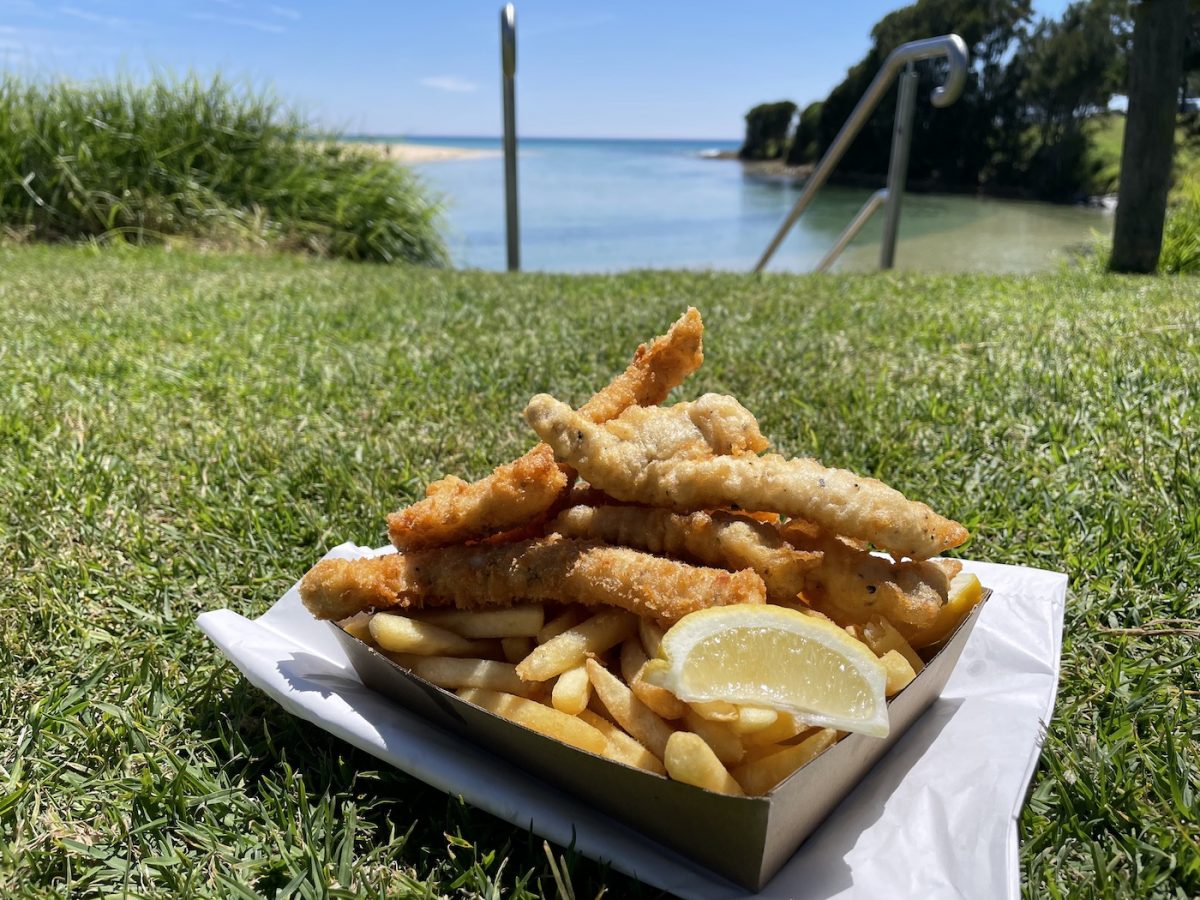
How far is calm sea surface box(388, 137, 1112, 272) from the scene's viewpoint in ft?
53.6

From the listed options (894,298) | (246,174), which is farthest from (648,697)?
(246,174)

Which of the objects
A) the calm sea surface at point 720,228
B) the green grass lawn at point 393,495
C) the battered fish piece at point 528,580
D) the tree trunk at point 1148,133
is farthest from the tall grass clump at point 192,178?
the battered fish piece at point 528,580

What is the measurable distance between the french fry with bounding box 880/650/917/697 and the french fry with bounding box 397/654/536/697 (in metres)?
0.64

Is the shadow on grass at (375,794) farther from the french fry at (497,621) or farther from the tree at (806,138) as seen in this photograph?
the tree at (806,138)

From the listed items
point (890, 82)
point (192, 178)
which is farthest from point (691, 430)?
point (192, 178)

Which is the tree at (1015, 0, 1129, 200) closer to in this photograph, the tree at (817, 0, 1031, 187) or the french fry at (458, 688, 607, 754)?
the tree at (817, 0, 1031, 187)

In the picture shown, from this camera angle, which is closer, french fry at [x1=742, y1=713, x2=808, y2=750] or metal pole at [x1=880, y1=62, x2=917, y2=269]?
french fry at [x1=742, y1=713, x2=808, y2=750]

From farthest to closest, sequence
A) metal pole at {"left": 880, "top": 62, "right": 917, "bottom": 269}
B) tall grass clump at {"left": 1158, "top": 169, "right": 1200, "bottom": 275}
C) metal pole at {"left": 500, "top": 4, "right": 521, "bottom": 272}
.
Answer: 1. metal pole at {"left": 880, "top": 62, "right": 917, "bottom": 269}
2. metal pole at {"left": 500, "top": 4, "right": 521, "bottom": 272}
3. tall grass clump at {"left": 1158, "top": 169, "right": 1200, "bottom": 275}

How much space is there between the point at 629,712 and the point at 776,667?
0.28 m

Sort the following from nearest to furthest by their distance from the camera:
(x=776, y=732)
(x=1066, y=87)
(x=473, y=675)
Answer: (x=776, y=732) → (x=473, y=675) → (x=1066, y=87)

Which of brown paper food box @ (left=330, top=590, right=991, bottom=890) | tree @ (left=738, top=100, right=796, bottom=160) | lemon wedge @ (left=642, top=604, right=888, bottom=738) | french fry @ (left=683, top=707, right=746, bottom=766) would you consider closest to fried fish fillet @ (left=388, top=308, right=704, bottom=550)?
brown paper food box @ (left=330, top=590, right=991, bottom=890)

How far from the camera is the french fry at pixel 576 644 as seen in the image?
57.8 inches

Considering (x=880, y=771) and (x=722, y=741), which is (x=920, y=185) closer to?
(x=880, y=771)

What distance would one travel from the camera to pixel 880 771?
63.0 inches
